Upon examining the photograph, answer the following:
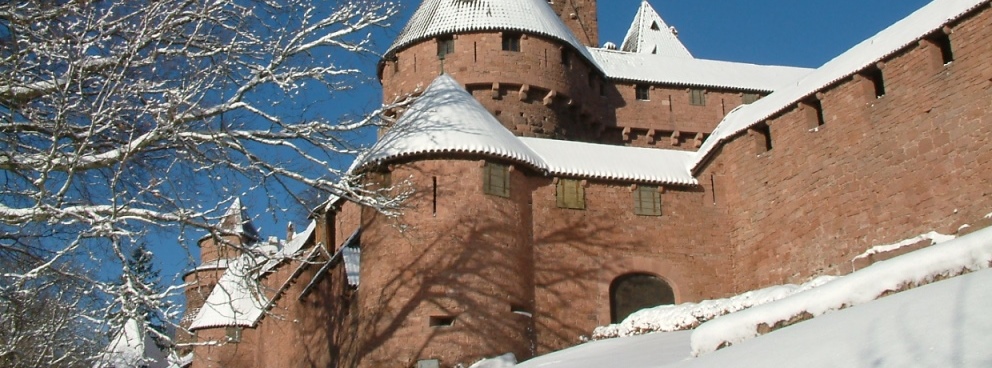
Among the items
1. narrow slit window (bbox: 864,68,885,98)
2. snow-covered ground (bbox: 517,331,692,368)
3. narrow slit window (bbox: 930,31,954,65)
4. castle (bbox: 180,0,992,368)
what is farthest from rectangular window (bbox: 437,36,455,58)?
snow-covered ground (bbox: 517,331,692,368)

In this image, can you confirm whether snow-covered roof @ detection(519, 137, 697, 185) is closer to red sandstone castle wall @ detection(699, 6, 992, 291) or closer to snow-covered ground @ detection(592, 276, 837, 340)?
red sandstone castle wall @ detection(699, 6, 992, 291)

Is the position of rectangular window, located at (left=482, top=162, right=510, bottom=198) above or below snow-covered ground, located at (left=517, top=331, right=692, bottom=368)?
above

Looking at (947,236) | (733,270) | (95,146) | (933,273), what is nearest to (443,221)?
(733,270)

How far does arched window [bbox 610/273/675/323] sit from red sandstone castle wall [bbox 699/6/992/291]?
4.94ft

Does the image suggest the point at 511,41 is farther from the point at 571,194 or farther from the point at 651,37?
the point at 651,37

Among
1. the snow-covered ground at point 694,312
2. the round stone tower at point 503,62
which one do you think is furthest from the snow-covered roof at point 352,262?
the round stone tower at point 503,62

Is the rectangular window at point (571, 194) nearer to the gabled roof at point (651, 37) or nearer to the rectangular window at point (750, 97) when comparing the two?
the rectangular window at point (750, 97)

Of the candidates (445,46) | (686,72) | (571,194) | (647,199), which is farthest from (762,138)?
(686,72)

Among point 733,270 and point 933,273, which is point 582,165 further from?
point 933,273

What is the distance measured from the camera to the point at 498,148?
744 inches

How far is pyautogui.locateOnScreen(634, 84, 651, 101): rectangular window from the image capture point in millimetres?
27969

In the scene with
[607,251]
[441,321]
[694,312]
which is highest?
[607,251]

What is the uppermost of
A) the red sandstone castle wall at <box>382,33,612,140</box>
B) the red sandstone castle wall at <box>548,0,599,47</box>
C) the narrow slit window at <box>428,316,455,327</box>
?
the red sandstone castle wall at <box>548,0,599,47</box>

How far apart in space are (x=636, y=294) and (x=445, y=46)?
835 cm
